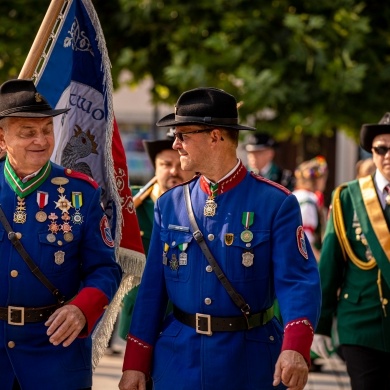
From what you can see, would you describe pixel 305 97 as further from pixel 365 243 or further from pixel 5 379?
pixel 5 379

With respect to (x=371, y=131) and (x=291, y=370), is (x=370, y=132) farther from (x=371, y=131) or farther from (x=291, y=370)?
(x=291, y=370)

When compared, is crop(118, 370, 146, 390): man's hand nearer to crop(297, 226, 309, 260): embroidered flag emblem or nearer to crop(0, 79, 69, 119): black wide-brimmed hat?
crop(297, 226, 309, 260): embroidered flag emblem

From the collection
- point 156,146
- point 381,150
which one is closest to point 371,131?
point 381,150

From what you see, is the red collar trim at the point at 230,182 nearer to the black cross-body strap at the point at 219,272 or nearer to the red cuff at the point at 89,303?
the black cross-body strap at the point at 219,272

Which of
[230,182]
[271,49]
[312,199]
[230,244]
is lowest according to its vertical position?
[230,244]

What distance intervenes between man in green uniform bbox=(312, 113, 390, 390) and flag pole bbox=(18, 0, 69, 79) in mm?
1937

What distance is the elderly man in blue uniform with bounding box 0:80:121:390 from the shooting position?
5.30m

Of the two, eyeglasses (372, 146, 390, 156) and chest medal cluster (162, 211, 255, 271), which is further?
eyeglasses (372, 146, 390, 156)

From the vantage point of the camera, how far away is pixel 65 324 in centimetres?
515

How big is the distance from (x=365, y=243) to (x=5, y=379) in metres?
2.44

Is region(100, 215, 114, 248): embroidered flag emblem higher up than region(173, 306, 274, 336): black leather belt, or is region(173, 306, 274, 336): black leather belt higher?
region(100, 215, 114, 248): embroidered flag emblem

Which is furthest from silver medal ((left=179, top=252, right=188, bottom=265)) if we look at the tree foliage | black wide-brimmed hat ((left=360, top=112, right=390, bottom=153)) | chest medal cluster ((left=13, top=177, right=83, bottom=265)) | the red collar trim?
the tree foliage

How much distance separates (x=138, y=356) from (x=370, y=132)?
2524 millimetres

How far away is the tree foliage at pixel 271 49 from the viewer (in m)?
13.1
